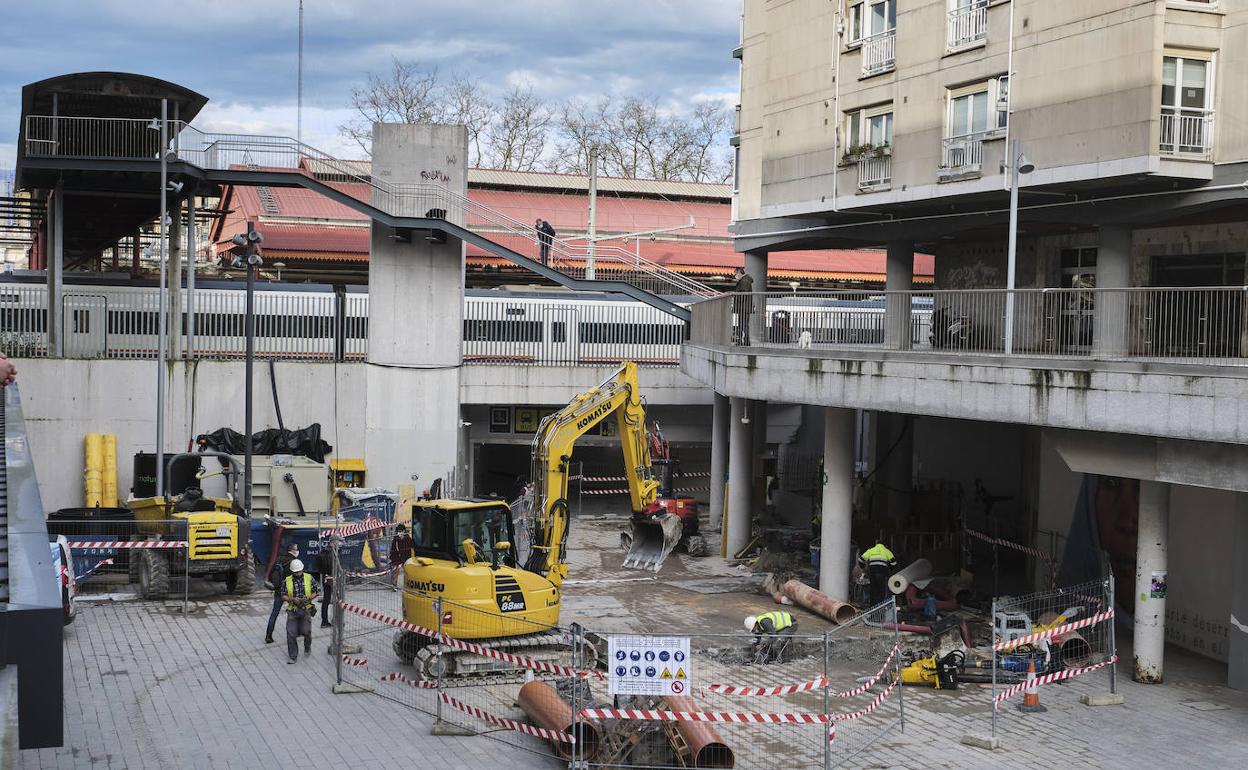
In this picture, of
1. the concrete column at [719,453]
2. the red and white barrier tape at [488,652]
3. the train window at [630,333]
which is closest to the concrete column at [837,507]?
the red and white barrier tape at [488,652]

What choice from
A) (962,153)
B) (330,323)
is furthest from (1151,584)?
(330,323)

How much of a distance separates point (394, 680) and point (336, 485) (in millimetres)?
14737

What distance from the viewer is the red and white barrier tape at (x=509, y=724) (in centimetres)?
1340

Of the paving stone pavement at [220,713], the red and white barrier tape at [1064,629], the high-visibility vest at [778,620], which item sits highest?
the red and white barrier tape at [1064,629]

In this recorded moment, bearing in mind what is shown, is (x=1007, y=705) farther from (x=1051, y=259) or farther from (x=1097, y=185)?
(x=1051, y=259)

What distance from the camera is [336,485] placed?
30359mm

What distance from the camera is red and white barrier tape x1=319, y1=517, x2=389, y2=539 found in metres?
23.4

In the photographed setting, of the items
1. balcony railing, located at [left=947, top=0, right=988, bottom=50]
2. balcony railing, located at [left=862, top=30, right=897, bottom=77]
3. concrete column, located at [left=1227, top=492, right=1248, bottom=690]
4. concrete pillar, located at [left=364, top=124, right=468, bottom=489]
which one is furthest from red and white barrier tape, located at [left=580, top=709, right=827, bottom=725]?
concrete pillar, located at [left=364, top=124, right=468, bottom=489]

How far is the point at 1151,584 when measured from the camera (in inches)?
680

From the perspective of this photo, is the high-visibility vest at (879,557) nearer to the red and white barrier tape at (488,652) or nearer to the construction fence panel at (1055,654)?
the construction fence panel at (1055,654)

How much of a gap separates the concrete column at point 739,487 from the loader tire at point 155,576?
12.0 meters

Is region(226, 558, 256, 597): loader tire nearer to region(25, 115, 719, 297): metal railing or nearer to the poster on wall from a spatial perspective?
region(25, 115, 719, 297): metal railing

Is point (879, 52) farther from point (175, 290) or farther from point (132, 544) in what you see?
point (175, 290)

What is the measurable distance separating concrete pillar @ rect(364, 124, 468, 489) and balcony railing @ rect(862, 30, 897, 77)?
35.1 ft
